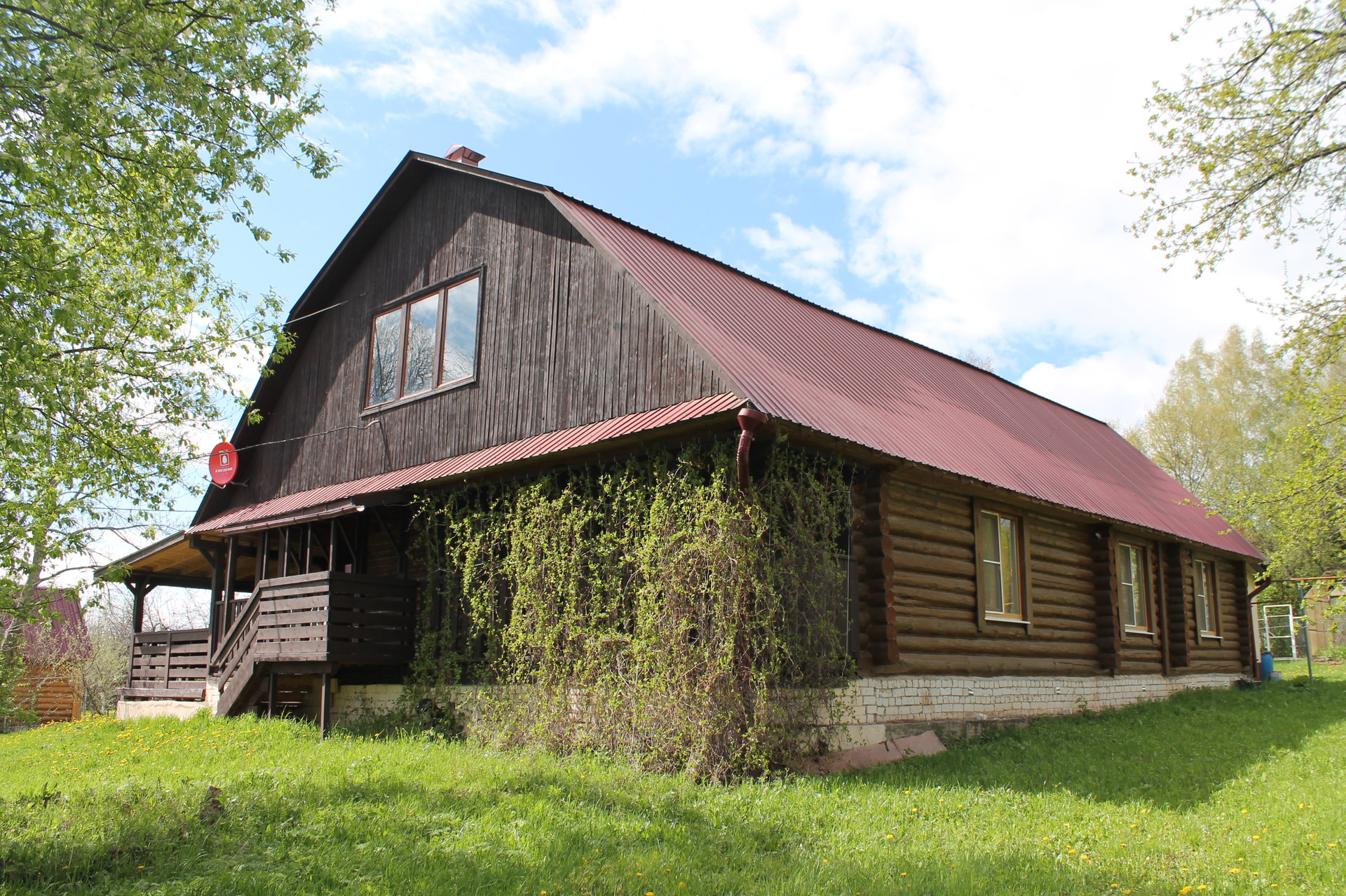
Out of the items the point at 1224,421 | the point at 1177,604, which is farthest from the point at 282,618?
the point at 1224,421

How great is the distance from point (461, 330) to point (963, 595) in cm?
855

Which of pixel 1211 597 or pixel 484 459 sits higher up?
pixel 484 459

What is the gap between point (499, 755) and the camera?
10.7 metres

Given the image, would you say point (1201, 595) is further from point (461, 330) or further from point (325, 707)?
point (325, 707)

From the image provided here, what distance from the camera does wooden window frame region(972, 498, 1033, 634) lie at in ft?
43.9

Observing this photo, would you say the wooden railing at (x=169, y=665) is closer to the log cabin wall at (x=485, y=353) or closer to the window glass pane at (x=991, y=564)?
the log cabin wall at (x=485, y=353)

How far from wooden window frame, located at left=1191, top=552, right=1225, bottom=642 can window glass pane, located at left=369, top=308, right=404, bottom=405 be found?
54.6 feet

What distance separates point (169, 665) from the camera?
17.7m

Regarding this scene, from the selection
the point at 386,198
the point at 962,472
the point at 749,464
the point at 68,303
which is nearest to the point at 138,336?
the point at 68,303

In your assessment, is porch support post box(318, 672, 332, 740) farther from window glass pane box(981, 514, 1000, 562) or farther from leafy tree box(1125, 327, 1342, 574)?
leafy tree box(1125, 327, 1342, 574)

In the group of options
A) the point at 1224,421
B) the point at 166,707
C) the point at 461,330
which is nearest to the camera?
the point at 461,330

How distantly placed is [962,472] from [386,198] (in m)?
10.7

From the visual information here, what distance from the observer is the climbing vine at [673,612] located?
9562 millimetres

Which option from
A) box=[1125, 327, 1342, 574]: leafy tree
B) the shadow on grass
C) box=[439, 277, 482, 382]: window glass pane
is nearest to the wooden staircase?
box=[439, 277, 482, 382]: window glass pane
